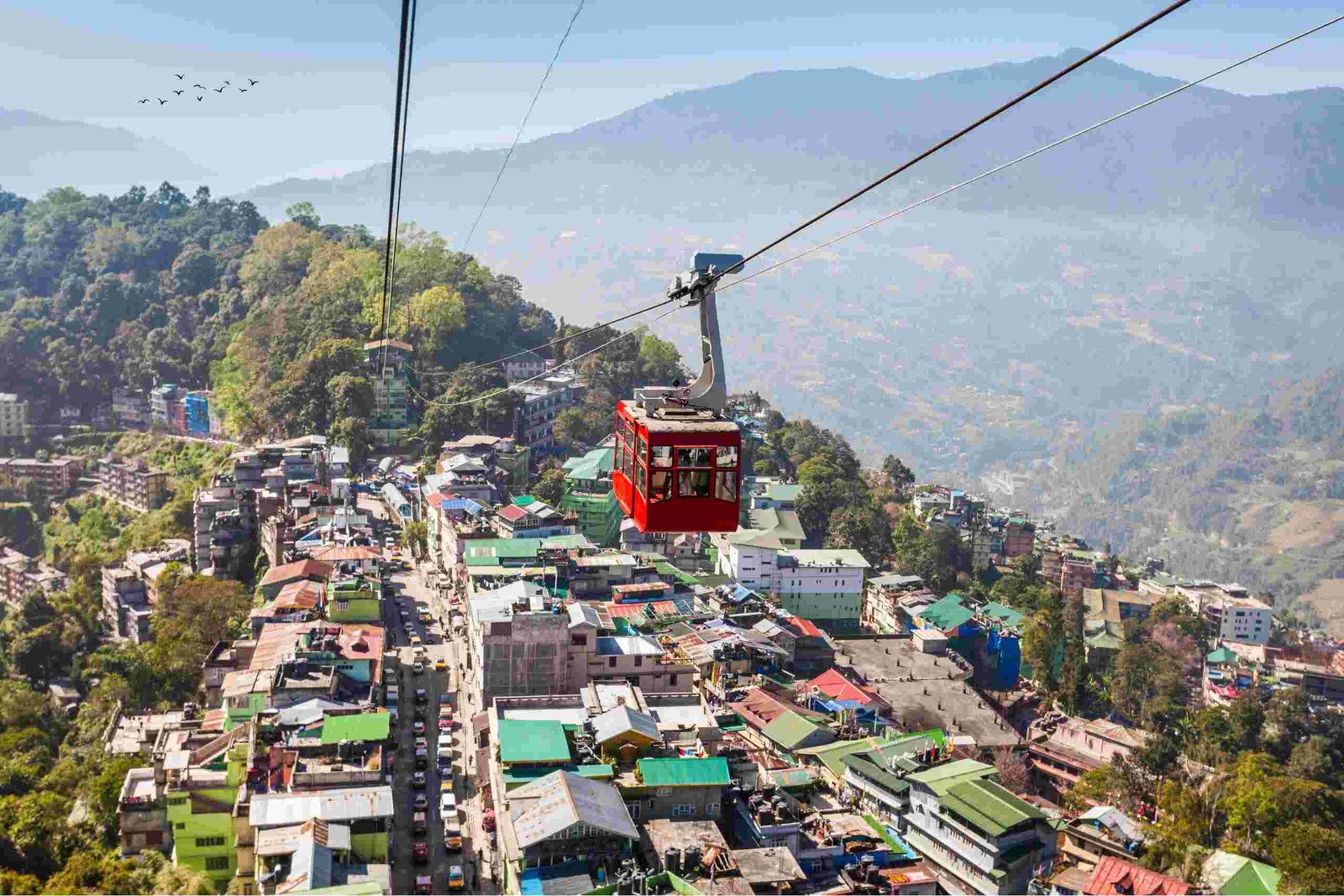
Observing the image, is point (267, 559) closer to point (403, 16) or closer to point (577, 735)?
point (577, 735)

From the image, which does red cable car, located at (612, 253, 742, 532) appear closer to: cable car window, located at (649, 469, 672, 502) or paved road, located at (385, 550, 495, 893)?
cable car window, located at (649, 469, 672, 502)

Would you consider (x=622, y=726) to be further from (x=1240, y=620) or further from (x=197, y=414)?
(x=197, y=414)

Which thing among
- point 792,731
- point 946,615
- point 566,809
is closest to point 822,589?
point 946,615

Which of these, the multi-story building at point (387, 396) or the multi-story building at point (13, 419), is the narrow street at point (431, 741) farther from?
the multi-story building at point (13, 419)

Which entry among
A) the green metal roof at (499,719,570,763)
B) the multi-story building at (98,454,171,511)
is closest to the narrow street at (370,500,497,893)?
the green metal roof at (499,719,570,763)

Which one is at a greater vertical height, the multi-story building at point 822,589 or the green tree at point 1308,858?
the multi-story building at point 822,589

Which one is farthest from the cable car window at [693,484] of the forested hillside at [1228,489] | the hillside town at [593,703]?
the forested hillside at [1228,489]
